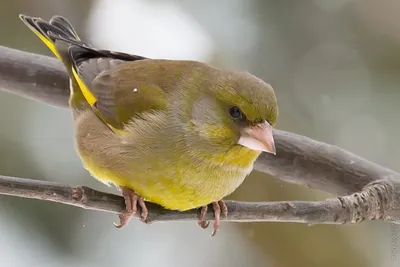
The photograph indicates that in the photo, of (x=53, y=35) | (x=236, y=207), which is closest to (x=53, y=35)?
(x=53, y=35)

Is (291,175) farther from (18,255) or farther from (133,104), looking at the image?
(18,255)

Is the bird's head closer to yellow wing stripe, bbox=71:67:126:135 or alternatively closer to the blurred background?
yellow wing stripe, bbox=71:67:126:135

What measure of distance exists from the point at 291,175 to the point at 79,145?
1.12 feet

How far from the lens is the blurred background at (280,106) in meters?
1.25

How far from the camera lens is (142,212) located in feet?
2.86

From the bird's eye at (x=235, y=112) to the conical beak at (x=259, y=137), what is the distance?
0.02 m

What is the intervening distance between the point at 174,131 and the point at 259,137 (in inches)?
5.6

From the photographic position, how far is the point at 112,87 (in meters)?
1.00

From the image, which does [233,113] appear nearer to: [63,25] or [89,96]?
[89,96]

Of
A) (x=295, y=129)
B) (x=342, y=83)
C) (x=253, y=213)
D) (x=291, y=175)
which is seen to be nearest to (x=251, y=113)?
(x=253, y=213)

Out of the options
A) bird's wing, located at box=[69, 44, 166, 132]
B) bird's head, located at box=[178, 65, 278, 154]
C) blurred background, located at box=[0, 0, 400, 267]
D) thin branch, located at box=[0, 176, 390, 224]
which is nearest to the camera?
thin branch, located at box=[0, 176, 390, 224]

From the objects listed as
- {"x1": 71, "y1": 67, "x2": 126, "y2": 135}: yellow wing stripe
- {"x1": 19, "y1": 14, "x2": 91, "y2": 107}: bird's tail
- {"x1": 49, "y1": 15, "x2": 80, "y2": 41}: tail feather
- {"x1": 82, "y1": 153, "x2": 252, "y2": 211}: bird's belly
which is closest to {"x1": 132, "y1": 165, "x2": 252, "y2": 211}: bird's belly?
{"x1": 82, "y1": 153, "x2": 252, "y2": 211}: bird's belly

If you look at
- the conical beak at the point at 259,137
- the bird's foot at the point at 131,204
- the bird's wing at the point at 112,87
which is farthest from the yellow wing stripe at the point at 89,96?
the conical beak at the point at 259,137

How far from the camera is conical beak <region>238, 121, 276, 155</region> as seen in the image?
79 cm
